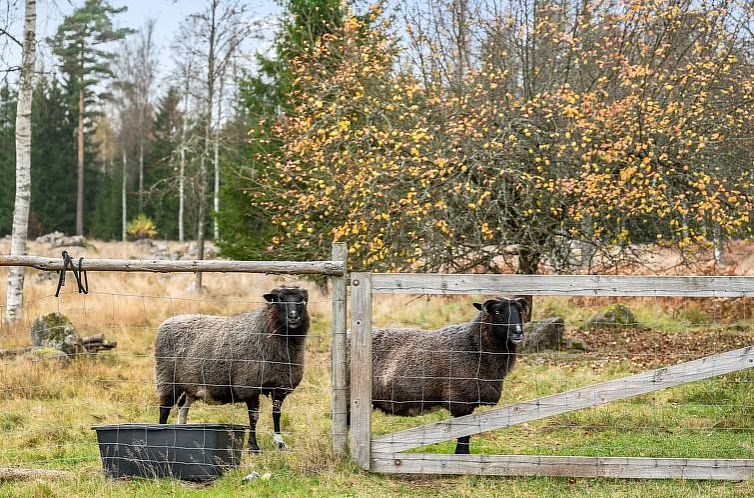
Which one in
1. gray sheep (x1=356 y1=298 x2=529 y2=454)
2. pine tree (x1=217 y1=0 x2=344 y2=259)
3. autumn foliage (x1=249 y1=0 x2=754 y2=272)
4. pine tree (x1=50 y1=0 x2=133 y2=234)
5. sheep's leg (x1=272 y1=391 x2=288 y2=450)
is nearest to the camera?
gray sheep (x1=356 y1=298 x2=529 y2=454)

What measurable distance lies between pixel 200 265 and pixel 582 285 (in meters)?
3.41

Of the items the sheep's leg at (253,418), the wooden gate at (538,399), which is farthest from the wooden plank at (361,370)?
the sheep's leg at (253,418)

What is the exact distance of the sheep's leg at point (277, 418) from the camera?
25.8 feet

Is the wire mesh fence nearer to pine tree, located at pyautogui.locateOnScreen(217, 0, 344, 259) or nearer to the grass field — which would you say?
the grass field

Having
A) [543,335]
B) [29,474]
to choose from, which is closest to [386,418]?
[29,474]

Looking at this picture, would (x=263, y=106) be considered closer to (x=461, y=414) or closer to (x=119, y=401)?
(x=119, y=401)

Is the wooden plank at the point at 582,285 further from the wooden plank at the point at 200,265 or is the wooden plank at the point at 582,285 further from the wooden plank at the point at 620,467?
the wooden plank at the point at 620,467

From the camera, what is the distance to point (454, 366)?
7.68 m

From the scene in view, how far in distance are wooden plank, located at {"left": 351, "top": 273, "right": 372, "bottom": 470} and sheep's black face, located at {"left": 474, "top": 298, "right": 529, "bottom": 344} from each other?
129cm

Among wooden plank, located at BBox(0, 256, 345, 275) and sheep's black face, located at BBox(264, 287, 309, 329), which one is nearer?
wooden plank, located at BBox(0, 256, 345, 275)

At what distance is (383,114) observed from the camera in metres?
13.7

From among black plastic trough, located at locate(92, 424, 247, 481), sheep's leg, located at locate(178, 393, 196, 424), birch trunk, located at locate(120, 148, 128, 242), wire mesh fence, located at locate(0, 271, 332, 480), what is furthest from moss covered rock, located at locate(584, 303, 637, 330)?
birch trunk, located at locate(120, 148, 128, 242)

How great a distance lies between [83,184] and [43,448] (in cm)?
4520

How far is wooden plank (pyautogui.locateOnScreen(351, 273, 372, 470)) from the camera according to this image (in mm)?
6922
